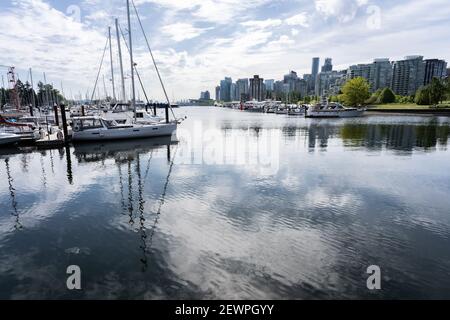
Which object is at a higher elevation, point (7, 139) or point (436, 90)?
point (436, 90)

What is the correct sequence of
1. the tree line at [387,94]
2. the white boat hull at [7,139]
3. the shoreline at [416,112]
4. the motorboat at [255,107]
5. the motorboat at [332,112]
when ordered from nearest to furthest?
the white boat hull at [7,139] < the shoreline at [416,112] < the motorboat at [332,112] < the tree line at [387,94] < the motorboat at [255,107]

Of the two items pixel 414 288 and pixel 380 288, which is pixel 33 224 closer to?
pixel 380 288

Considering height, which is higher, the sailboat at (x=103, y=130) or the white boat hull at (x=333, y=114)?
the white boat hull at (x=333, y=114)

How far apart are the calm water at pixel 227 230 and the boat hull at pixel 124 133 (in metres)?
13.0

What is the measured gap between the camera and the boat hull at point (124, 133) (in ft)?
118

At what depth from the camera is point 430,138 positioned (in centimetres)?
4000

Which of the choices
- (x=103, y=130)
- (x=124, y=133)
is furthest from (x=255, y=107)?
(x=103, y=130)

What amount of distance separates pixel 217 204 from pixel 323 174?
9860 millimetres

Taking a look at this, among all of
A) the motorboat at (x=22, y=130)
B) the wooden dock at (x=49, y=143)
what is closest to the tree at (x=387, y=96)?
the wooden dock at (x=49, y=143)

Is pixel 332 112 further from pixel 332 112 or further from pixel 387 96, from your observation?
pixel 387 96

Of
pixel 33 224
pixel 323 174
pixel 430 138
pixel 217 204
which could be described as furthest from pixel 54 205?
pixel 430 138

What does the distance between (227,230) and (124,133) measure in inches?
1184

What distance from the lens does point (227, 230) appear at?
1165 centimetres

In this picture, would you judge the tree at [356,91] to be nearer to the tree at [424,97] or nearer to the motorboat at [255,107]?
the tree at [424,97]
